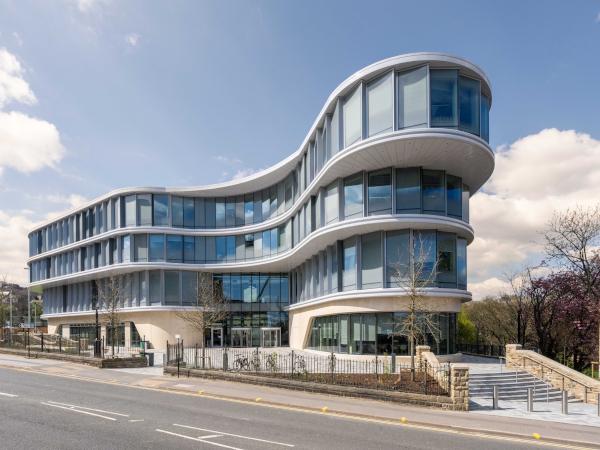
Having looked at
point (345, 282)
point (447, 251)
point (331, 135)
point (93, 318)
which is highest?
point (331, 135)

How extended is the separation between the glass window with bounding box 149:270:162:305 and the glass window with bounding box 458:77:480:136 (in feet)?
121

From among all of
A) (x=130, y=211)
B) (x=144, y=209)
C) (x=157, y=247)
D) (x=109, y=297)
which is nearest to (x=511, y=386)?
(x=157, y=247)

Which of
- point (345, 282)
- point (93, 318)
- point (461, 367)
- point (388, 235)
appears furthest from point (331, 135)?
point (93, 318)

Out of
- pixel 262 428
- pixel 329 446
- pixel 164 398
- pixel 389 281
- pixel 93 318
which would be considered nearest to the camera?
pixel 329 446

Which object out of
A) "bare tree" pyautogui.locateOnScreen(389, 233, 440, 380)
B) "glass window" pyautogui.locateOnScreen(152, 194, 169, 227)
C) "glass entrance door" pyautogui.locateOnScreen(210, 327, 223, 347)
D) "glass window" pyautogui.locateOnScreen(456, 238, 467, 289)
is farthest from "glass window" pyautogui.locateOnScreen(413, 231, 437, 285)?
"glass window" pyautogui.locateOnScreen(152, 194, 169, 227)

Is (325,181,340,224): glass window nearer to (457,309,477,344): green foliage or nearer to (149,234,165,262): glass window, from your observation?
(149,234,165,262): glass window

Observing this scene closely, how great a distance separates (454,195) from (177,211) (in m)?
33.2

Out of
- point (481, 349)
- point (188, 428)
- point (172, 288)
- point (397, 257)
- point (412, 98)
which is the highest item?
point (412, 98)

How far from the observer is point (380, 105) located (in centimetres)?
2852

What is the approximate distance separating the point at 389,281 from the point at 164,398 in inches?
592

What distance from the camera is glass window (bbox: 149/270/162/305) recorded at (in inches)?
2058

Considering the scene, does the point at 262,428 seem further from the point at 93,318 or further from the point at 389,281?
the point at 93,318

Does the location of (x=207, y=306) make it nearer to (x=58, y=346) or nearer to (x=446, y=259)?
(x=58, y=346)

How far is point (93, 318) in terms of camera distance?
60.8m
